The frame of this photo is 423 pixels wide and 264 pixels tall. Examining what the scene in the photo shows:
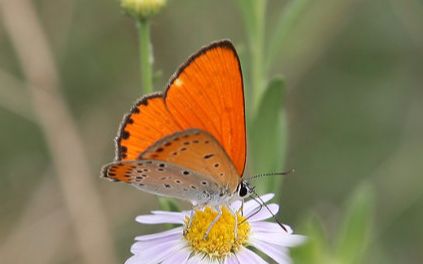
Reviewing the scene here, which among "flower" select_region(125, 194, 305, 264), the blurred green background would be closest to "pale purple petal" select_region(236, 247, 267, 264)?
"flower" select_region(125, 194, 305, 264)

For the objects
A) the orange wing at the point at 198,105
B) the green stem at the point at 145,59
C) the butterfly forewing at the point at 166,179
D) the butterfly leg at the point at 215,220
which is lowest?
the butterfly leg at the point at 215,220

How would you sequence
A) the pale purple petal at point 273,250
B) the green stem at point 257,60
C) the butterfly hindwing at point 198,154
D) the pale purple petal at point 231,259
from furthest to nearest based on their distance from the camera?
the green stem at point 257,60
the pale purple petal at point 231,259
the pale purple petal at point 273,250
the butterfly hindwing at point 198,154

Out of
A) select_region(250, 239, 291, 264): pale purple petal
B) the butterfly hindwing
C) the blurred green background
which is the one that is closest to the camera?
the butterfly hindwing

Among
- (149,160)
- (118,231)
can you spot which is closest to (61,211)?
(118,231)

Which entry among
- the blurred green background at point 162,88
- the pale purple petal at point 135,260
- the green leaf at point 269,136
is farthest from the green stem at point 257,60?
the blurred green background at point 162,88

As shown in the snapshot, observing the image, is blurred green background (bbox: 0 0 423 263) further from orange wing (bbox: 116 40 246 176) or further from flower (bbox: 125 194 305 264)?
orange wing (bbox: 116 40 246 176)

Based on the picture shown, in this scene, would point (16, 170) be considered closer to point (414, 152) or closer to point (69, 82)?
point (69, 82)

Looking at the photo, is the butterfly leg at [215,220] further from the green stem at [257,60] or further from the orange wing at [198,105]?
the green stem at [257,60]

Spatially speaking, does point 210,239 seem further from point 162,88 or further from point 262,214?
point 162,88
